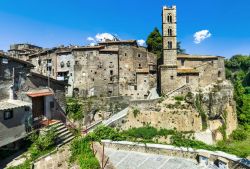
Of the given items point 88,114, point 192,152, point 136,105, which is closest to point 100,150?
point 192,152

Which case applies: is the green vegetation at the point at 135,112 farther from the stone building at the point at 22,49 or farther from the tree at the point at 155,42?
the stone building at the point at 22,49

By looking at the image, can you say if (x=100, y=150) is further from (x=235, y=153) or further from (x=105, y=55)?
(x=105, y=55)

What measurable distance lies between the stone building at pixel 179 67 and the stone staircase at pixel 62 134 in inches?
735

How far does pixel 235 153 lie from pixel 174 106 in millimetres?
17192

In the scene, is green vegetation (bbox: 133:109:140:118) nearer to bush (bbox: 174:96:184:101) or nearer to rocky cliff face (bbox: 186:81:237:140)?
bush (bbox: 174:96:184:101)

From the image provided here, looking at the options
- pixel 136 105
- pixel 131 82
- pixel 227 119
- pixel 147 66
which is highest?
pixel 147 66

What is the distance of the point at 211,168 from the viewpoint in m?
15.5

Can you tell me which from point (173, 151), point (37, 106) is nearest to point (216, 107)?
point (173, 151)

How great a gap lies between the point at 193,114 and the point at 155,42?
25.2 metres

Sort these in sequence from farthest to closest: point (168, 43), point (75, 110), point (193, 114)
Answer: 1. point (168, 43)
2. point (193, 114)
3. point (75, 110)

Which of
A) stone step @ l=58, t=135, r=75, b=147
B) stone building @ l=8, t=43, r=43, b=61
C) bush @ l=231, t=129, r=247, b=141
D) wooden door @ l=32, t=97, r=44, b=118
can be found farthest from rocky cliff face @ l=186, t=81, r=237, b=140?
stone building @ l=8, t=43, r=43, b=61

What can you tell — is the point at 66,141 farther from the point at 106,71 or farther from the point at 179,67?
the point at 179,67

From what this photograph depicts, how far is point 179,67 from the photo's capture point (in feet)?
138

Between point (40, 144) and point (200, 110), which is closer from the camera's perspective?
point (40, 144)
